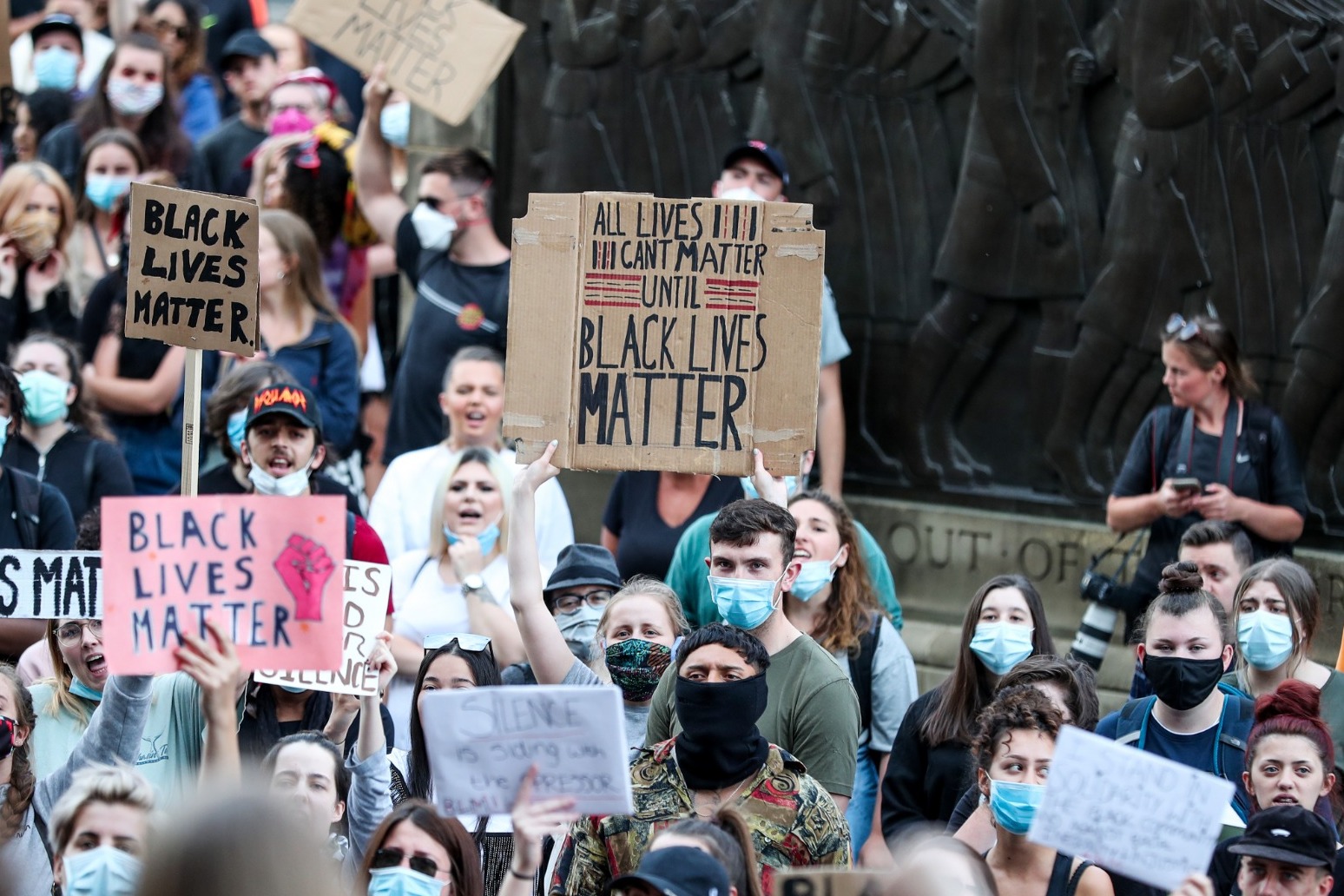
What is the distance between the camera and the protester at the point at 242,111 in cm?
1159

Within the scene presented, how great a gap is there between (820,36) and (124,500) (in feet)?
18.7

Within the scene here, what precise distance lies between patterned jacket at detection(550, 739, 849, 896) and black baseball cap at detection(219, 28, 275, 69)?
7369 mm

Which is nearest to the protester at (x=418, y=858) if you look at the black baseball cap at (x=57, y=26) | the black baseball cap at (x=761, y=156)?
the black baseball cap at (x=761, y=156)

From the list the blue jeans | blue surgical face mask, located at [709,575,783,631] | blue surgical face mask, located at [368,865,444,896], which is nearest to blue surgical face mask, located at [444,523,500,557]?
the blue jeans

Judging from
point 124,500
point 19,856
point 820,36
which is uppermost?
point 820,36

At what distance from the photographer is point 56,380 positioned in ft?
27.5

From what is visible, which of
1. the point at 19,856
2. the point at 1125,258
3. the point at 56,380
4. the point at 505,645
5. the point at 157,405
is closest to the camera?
the point at 19,856

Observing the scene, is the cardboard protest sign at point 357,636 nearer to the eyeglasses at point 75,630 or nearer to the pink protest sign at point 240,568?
the eyeglasses at point 75,630

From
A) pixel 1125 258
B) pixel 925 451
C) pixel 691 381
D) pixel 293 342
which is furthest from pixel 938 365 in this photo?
pixel 691 381

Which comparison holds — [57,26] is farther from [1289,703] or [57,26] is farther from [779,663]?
[1289,703]

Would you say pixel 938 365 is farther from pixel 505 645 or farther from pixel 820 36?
pixel 505 645

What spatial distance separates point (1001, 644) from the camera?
6.61m

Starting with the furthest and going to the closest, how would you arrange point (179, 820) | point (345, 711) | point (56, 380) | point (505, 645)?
point (56, 380) < point (505, 645) < point (345, 711) < point (179, 820)

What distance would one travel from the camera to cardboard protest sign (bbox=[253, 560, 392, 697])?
19.5ft
